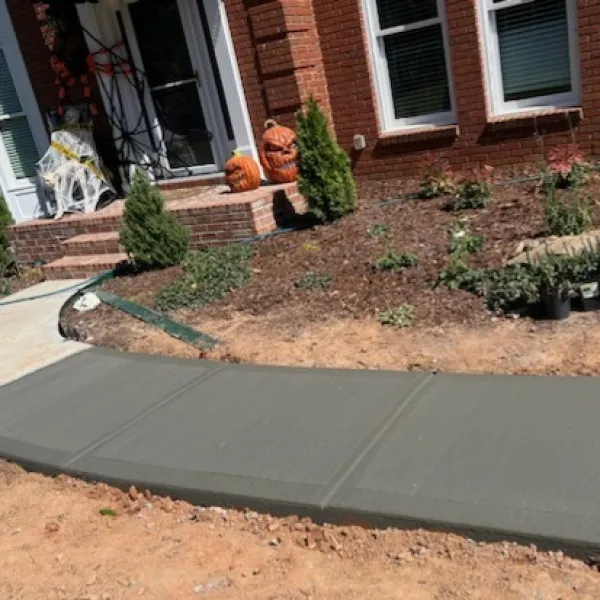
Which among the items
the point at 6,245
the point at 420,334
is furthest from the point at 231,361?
the point at 6,245

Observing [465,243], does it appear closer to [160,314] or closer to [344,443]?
[160,314]

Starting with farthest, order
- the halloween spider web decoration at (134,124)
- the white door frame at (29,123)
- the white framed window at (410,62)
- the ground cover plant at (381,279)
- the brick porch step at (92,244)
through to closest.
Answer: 1. the white door frame at (29,123)
2. the halloween spider web decoration at (134,124)
3. the brick porch step at (92,244)
4. the white framed window at (410,62)
5. the ground cover plant at (381,279)

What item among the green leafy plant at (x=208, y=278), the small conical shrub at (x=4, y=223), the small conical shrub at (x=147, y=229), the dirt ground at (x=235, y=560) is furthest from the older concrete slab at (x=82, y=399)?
the small conical shrub at (x=4, y=223)

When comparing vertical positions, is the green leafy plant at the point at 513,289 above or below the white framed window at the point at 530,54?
below

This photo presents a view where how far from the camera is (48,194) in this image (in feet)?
31.0

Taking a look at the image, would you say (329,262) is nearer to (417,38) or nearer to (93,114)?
(417,38)

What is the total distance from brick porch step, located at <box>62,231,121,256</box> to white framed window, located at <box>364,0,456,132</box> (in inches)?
132

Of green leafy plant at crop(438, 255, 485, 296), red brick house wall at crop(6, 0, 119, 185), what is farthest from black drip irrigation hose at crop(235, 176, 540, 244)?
red brick house wall at crop(6, 0, 119, 185)

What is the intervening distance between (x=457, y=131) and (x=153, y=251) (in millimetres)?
3390

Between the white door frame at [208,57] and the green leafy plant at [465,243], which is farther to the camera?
the white door frame at [208,57]

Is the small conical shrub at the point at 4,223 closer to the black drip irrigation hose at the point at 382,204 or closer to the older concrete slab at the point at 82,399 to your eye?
the black drip irrigation hose at the point at 382,204

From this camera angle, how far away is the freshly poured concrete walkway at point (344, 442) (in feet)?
8.78

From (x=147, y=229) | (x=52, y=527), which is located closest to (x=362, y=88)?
(x=147, y=229)

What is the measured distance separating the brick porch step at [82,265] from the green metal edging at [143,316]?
458 millimetres
